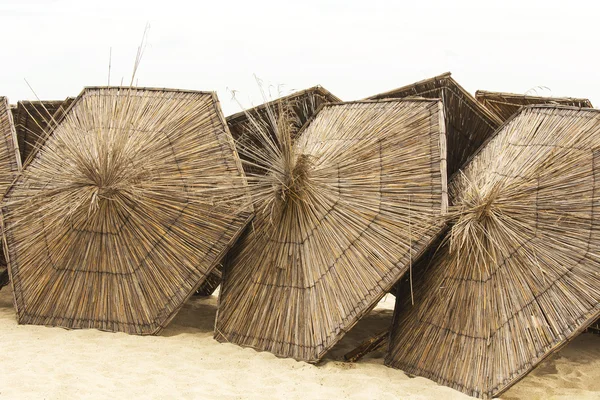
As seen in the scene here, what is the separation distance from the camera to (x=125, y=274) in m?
4.02

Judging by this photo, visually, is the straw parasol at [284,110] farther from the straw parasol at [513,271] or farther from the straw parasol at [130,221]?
the straw parasol at [513,271]

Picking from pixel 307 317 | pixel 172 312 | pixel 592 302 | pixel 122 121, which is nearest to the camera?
pixel 592 302

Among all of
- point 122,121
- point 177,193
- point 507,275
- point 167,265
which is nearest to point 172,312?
point 167,265

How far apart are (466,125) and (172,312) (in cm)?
210

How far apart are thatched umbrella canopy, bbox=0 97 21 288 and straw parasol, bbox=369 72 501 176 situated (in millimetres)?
2283

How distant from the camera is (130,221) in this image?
405 cm

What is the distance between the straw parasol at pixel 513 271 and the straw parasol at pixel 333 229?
228mm

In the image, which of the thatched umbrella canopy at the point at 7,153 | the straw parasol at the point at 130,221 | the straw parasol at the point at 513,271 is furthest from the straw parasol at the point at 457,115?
the thatched umbrella canopy at the point at 7,153

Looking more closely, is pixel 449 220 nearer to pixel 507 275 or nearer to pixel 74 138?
pixel 507 275

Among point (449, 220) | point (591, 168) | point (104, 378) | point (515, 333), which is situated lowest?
point (104, 378)

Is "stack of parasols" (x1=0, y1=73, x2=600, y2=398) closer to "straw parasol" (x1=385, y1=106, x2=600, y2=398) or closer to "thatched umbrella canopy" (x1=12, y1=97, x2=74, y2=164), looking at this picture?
"straw parasol" (x1=385, y1=106, x2=600, y2=398)

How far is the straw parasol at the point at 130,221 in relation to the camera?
3957 millimetres

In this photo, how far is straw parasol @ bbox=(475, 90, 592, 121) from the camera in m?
4.44

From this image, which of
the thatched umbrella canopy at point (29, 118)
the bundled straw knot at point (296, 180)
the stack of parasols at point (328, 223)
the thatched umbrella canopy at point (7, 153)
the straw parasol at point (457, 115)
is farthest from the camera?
the thatched umbrella canopy at point (29, 118)
